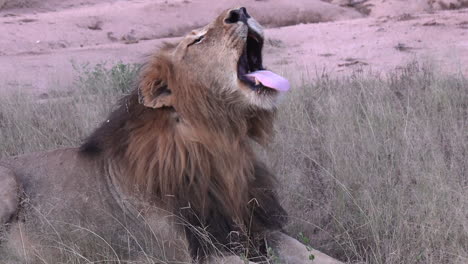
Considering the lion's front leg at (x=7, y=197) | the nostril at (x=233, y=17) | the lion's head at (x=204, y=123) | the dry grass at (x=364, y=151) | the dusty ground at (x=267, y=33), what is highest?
the nostril at (x=233, y=17)

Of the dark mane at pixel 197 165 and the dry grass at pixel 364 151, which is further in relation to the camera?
the dry grass at pixel 364 151

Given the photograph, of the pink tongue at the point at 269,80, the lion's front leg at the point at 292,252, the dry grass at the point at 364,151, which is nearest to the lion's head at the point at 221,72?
the pink tongue at the point at 269,80

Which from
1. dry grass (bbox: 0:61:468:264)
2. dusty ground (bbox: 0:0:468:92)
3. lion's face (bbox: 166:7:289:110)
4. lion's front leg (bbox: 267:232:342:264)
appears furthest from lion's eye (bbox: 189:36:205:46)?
dusty ground (bbox: 0:0:468:92)

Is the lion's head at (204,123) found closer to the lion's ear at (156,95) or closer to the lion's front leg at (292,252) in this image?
the lion's ear at (156,95)

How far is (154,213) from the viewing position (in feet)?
12.1

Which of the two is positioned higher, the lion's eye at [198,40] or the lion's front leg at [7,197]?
the lion's eye at [198,40]

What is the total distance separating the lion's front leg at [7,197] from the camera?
3982 mm

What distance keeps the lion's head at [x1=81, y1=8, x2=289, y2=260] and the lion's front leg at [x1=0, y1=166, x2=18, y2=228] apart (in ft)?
2.30

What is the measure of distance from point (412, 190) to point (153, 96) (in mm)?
1666

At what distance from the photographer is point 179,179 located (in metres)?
3.56

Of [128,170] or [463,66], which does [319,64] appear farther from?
[128,170]

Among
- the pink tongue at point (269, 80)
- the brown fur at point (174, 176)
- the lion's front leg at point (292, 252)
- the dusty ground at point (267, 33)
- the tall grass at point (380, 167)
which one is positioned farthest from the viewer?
the dusty ground at point (267, 33)

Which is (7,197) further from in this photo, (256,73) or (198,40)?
(256,73)

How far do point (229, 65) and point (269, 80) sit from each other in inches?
7.9
